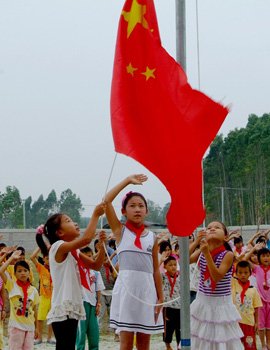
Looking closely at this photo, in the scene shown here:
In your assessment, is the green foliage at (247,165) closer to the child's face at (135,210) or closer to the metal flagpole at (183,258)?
the child's face at (135,210)

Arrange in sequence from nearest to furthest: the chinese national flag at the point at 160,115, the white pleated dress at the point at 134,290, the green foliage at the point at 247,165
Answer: the chinese national flag at the point at 160,115 → the white pleated dress at the point at 134,290 → the green foliage at the point at 247,165

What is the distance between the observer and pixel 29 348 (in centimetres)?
855

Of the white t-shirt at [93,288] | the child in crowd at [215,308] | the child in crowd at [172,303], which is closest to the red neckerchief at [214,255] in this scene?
the child in crowd at [215,308]

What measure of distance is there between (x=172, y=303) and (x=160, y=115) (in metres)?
5.05

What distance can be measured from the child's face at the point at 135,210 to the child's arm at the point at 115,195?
0.42ft

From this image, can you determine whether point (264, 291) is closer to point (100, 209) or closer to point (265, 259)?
point (265, 259)

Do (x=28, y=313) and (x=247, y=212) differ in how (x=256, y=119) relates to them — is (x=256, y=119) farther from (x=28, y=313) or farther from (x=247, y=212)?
(x=28, y=313)

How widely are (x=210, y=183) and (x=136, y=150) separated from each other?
32439 millimetres

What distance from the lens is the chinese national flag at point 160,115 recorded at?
5.21 meters

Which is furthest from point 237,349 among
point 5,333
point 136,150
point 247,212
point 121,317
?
point 247,212

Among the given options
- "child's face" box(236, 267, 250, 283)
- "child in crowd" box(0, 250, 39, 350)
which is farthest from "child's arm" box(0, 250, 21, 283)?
"child's face" box(236, 267, 250, 283)

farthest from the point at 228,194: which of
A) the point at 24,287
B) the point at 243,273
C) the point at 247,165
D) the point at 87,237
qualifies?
the point at 87,237

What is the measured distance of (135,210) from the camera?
20.0ft

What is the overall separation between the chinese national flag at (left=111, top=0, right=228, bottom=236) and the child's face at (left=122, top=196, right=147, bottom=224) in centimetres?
71
